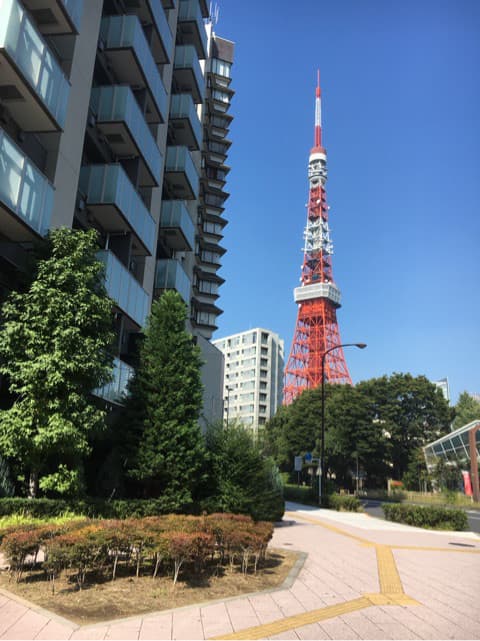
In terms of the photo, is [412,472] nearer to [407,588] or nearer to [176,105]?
[176,105]

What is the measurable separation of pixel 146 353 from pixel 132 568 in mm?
7748

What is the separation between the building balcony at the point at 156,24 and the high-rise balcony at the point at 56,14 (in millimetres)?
7687

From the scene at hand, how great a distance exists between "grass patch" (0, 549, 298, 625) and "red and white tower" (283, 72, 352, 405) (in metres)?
77.3

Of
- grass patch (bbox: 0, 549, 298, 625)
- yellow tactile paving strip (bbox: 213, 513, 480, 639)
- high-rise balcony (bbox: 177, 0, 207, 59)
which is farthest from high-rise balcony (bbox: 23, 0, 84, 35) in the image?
high-rise balcony (bbox: 177, 0, 207, 59)

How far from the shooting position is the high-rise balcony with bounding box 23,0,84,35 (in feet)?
42.7

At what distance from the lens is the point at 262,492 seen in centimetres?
1652

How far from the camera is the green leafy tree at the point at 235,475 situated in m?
15.5

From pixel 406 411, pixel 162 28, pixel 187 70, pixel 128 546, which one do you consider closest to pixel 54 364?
pixel 128 546

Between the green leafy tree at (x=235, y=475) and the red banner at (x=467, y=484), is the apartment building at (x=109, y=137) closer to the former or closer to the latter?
the green leafy tree at (x=235, y=475)

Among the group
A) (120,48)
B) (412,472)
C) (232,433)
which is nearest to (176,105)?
(120,48)

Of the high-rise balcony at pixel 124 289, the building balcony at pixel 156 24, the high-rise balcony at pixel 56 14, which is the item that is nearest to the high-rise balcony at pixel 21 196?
the high-rise balcony at pixel 124 289

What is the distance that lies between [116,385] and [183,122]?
50.3 ft

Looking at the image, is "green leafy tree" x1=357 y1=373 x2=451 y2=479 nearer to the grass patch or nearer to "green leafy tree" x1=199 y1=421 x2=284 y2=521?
"green leafy tree" x1=199 y1=421 x2=284 y2=521

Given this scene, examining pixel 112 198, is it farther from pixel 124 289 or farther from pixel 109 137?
pixel 109 137
